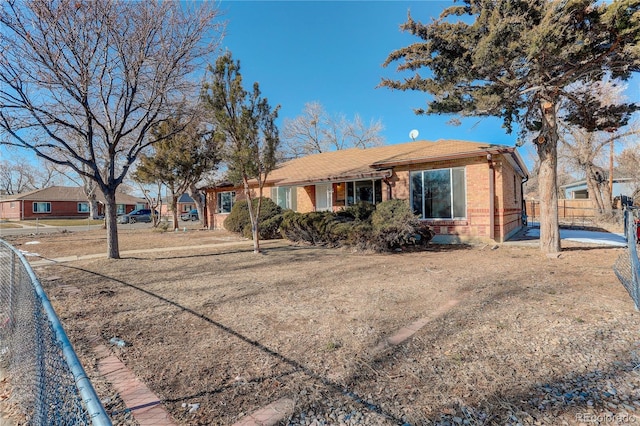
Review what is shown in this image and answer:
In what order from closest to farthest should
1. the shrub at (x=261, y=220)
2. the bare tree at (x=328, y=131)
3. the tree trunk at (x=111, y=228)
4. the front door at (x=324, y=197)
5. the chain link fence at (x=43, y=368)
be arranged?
the chain link fence at (x=43, y=368) < the tree trunk at (x=111, y=228) < the shrub at (x=261, y=220) < the front door at (x=324, y=197) < the bare tree at (x=328, y=131)

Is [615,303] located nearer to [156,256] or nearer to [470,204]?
[470,204]

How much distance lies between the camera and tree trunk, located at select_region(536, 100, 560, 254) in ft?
29.5

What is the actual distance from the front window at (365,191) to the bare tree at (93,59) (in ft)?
26.3

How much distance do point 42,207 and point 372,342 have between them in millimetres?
56384

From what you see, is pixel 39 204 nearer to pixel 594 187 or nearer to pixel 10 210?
pixel 10 210

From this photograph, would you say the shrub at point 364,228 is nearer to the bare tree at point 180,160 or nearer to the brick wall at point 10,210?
the bare tree at point 180,160

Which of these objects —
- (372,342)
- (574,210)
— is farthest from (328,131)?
(372,342)

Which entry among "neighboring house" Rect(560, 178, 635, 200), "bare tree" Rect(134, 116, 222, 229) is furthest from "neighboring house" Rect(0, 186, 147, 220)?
"neighboring house" Rect(560, 178, 635, 200)

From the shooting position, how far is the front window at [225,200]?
20.3 meters

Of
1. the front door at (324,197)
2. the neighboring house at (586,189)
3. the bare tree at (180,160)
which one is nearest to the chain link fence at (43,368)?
the front door at (324,197)

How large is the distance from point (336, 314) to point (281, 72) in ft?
49.5

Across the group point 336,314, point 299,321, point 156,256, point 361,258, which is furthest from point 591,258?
point 156,256

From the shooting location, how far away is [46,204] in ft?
145

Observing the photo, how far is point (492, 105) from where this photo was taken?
27.6ft
